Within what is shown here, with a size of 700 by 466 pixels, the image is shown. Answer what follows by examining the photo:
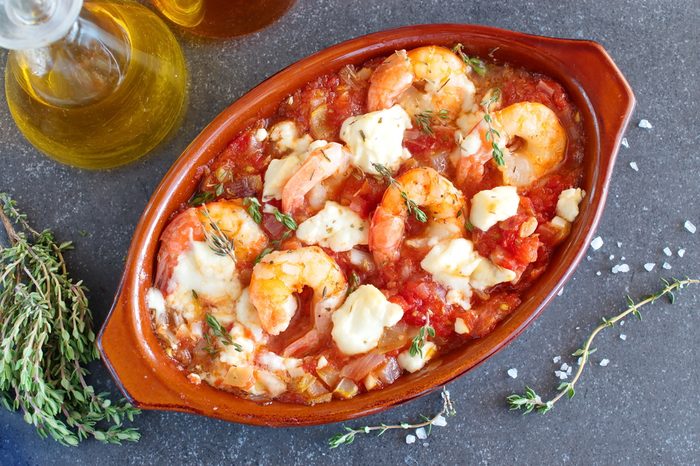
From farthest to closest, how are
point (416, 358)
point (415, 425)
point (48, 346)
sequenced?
point (415, 425) < point (48, 346) < point (416, 358)

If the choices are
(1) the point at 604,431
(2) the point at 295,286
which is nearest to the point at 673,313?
(1) the point at 604,431

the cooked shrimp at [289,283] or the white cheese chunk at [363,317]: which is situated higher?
the cooked shrimp at [289,283]

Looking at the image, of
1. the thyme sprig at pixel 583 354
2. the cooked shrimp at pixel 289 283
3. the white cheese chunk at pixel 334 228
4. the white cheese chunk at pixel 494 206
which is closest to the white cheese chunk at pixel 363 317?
the cooked shrimp at pixel 289 283

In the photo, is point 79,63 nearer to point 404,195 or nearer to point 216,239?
point 216,239

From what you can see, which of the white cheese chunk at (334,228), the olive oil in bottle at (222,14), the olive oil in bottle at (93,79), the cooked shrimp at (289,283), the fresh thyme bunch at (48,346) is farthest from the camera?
the olive oil in bottle at (222,14)

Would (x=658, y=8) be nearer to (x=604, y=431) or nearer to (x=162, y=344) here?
(x=604, y=431)

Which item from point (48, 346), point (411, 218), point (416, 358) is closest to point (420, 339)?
point (416, 358)

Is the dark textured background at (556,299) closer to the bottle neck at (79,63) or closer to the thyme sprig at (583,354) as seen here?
the thyme sprig at (583,354)
